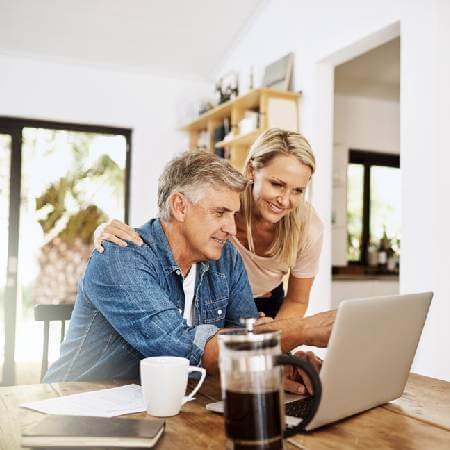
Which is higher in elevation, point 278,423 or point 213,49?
point 213,49

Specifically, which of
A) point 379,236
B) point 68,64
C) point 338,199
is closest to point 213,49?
point 68,64

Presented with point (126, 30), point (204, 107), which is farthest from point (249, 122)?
point (126, 30)

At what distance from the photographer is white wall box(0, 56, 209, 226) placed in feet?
15.1

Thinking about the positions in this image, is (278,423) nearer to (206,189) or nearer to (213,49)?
(206,189)

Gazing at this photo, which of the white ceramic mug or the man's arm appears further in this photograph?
the man's arm

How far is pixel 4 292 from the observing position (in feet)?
15.1

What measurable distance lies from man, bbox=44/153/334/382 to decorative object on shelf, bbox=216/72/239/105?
3026 mm

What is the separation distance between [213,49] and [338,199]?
1.71 metres

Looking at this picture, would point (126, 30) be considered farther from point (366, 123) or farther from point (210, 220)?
point (210, 220)

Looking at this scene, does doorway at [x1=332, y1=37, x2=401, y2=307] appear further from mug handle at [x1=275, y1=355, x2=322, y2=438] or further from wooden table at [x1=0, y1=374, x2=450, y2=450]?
mug handle at [x1=275, y1=355, x2=322, y2=438]

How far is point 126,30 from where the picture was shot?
4367mm

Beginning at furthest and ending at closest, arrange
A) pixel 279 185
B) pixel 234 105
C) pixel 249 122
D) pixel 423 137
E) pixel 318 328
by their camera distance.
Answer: pixel 234 105, pixel 249 122, pixel 423 137, pixel 279 185, pixel 318 328

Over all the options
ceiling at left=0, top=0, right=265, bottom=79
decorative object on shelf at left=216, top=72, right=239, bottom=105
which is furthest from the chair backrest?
decorative object on shelf at left=216, top=72, right=239, bottom=105

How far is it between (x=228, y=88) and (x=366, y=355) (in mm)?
3835
